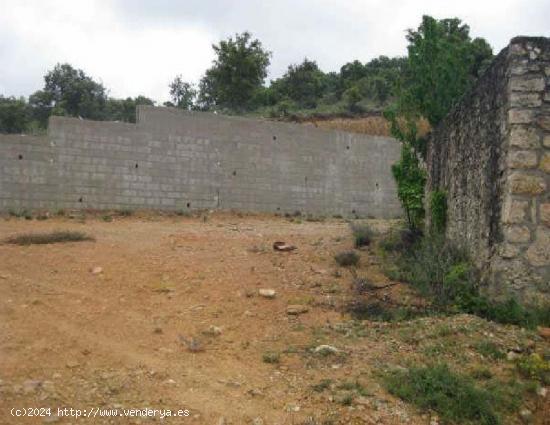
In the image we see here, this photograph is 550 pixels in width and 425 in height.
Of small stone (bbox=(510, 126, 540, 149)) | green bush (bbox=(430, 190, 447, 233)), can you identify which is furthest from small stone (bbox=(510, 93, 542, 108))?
green bush (bbox=(430, 190, 447, 233))

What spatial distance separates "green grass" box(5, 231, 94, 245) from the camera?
938cm

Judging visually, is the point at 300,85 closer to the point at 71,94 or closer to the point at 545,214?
the point at 71,94

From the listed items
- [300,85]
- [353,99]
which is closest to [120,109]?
[300,85]

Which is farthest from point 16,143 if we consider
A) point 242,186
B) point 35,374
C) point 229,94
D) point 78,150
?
point 229,94

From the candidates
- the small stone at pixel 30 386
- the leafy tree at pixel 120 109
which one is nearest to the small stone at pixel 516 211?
the small stone at pixel 30 386

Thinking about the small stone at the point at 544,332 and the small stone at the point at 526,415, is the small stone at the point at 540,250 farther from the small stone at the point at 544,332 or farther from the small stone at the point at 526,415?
the small stone at the point at 526,415

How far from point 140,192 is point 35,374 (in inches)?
401

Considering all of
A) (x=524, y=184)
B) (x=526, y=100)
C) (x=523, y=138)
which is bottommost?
(x=524, y=184)

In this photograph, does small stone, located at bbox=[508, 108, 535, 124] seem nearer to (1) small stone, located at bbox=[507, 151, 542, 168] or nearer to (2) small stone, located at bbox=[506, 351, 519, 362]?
(1) small stone, located at bbox=[507, 151, 542, 168]

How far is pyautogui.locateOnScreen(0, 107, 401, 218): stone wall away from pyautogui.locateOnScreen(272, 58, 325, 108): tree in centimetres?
1443

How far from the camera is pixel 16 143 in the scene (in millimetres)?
13047

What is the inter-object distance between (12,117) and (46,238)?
1940 cm

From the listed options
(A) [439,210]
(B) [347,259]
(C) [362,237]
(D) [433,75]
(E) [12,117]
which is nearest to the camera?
(B) [347,259]

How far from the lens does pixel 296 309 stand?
646 centimetres
